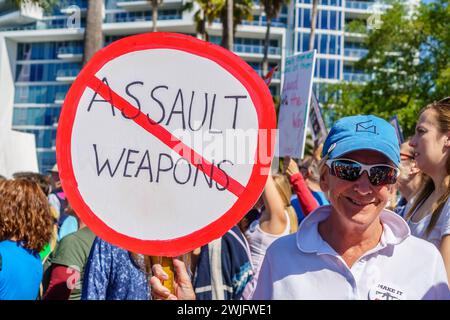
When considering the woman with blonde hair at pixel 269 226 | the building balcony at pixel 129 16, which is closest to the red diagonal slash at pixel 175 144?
the woman with blonde hair at pixel 269 226

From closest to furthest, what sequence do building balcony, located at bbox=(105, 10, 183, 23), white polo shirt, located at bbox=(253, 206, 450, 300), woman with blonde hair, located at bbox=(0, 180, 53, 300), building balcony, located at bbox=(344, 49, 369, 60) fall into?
white polo shirt, located at bbox=(253, 206, 450, 300)
woman with blonde hair, located at bbox=(0, 180, 53, 300)
building balcony, located at bbox=(344, 49, 369, 60)
building balcony, located at bbox=(105, 10, 183, 23)

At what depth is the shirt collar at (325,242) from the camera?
77.4 inches

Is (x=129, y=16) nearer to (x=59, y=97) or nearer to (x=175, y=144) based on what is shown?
(x=59, y=97)

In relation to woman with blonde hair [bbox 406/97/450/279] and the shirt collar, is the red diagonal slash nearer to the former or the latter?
the shirt collar

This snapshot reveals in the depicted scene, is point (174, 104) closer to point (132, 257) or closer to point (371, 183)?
point (371, 183)

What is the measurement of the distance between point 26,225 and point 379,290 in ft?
6.72

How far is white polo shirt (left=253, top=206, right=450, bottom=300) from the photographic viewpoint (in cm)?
191

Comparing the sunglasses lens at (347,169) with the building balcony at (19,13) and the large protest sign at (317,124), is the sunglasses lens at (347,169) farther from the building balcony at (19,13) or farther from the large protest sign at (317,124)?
the building balcony at (19,13)

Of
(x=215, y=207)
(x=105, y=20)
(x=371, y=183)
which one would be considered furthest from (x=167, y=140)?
(x=105, y=20)

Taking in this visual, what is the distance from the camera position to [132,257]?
2623 millimetres

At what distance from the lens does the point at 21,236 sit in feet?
10.9

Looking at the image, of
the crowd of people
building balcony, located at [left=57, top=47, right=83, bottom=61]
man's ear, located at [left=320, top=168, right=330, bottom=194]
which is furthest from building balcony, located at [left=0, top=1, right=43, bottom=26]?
building balcony, located at [left=57, top=47, right=83, bottom=61]

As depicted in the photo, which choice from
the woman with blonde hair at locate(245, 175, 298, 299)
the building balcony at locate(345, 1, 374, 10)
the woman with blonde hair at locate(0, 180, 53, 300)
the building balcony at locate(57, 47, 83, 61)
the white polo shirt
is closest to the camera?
the white polo shirt

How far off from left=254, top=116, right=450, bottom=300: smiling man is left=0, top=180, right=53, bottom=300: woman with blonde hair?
166 cm
